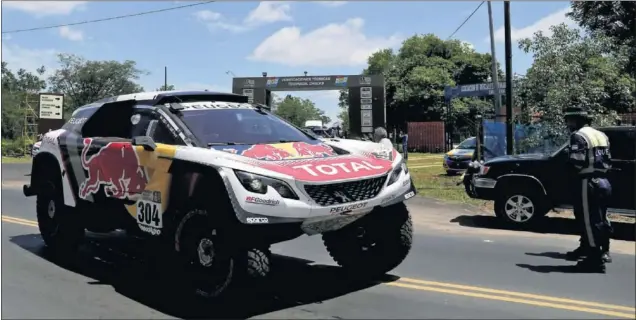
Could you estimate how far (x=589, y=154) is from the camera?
6555mm

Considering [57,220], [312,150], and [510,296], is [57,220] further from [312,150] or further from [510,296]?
[510,296]

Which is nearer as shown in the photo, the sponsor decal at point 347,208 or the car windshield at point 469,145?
the sponsor decal at point 347,208

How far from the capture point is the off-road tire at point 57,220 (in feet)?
23.9

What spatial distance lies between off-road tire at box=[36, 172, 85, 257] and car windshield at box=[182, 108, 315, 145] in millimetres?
2428

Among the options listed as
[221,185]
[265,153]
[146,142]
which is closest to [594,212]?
[265,153]

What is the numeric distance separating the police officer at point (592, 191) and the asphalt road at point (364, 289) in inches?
10.4

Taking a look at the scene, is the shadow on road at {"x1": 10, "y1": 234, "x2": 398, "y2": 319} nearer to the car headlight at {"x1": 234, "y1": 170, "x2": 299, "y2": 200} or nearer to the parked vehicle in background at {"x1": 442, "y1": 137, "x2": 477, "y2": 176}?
the car headlight at {"x1": 234, "y1": 170, "x2": 299, "y2": 200}

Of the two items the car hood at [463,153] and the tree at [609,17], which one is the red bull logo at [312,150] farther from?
the tree at [609,17]

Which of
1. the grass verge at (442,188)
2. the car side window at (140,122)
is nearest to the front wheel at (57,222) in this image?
the car side window at (140,122)

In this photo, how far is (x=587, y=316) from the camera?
4.88m

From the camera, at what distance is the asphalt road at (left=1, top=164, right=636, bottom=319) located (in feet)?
16.6

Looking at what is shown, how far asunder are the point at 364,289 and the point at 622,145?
5571 mm

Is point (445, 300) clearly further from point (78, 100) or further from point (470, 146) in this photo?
point (78, 100)

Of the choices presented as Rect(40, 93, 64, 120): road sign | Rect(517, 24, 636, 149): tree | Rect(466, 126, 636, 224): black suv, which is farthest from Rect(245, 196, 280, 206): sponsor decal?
Rect(40, 93, 64, 120): road sign
